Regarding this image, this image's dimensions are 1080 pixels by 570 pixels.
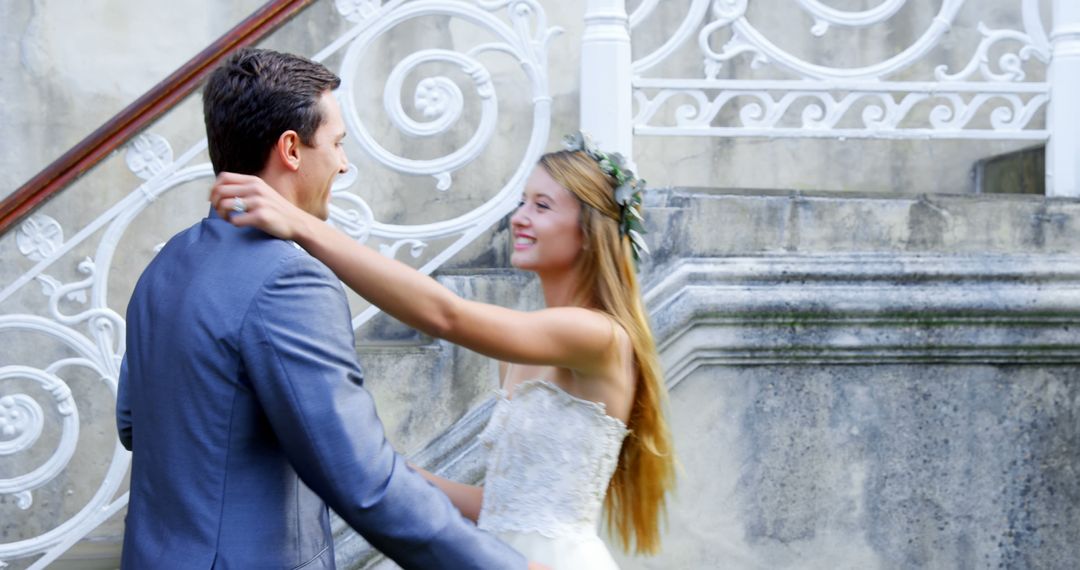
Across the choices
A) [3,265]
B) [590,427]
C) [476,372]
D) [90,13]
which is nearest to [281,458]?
[590,427]

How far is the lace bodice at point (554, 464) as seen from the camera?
296 cm

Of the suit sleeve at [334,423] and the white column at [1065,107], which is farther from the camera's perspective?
the white column at [1065,107]

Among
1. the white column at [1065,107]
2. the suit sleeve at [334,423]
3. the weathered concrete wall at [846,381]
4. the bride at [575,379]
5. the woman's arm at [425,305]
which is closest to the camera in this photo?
the suit sleeve at [334,423]

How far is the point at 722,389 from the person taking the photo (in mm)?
3965

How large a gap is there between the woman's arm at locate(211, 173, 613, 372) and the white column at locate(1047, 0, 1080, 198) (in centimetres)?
210

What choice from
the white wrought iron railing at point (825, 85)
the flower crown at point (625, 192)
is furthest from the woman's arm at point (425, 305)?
the white wrought iron railing at point (825, 85)

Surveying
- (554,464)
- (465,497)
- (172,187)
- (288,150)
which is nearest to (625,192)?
(554,464)

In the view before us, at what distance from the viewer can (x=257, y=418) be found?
2.20 meters

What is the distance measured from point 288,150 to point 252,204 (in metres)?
0.16

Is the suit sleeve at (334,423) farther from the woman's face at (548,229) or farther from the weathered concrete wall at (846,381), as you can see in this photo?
the weathered concrete wall at (846,381)

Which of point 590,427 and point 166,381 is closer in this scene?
point 166,381

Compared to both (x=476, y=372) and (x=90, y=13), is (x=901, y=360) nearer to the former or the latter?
(x=476, y=372)

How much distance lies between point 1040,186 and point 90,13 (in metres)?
4.40

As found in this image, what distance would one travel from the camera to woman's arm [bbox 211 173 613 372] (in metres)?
2.23
